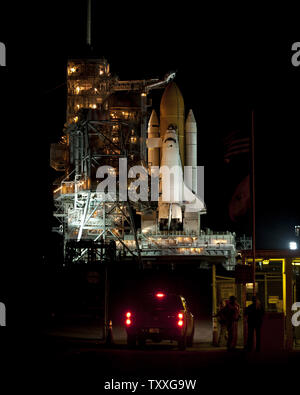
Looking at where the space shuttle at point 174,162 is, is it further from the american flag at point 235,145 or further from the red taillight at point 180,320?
the red taillight at point 180,320

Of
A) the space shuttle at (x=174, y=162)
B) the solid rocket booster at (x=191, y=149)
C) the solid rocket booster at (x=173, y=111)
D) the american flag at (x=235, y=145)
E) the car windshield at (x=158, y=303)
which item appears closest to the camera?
the car windshield at (x=158, y=303)

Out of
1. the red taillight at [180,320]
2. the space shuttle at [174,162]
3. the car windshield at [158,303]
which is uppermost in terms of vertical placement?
the space shuttle at [174,162]

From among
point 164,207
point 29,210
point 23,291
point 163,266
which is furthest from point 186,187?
point 23,291

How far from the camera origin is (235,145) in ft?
78.4

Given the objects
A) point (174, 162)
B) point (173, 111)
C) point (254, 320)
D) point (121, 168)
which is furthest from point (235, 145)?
point (173, 111)

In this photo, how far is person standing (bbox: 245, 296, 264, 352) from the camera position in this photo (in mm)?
20141

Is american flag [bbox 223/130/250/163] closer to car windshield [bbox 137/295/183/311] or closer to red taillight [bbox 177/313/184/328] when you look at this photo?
car windshield [bbox 137/295/183/311]

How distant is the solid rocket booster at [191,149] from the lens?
64.6m

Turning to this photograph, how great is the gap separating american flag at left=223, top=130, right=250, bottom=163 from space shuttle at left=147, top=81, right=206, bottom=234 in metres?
36.8

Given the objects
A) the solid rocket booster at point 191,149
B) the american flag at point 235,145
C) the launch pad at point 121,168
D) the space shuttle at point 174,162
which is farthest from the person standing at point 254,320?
the solid rocket booster at point 191,149

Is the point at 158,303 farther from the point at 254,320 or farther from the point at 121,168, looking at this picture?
the point at 121,168

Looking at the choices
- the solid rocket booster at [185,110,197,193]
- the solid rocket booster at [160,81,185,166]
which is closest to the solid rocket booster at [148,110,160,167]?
the solid rocket booster at [160,81,185,166]

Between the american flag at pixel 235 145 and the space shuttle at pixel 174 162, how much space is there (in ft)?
121
